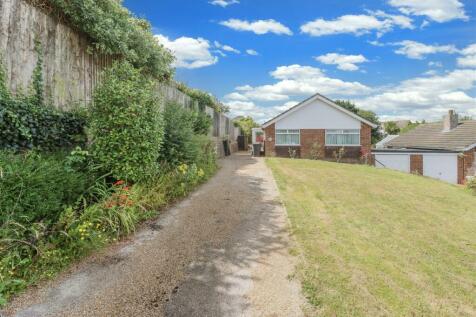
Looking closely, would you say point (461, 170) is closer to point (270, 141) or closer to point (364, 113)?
point (270, 141)

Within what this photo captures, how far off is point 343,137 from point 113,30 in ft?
Result: 59.2

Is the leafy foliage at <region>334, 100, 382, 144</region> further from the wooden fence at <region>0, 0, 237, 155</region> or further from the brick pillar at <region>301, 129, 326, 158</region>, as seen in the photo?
the wooden fence at <region>0, 0, 237, 155</region>

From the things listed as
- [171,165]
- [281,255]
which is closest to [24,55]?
[171,165]

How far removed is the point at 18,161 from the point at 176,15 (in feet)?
20.4

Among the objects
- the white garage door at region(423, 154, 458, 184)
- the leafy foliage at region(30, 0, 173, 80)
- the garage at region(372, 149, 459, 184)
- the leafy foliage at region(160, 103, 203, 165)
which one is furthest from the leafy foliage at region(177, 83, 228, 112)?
the white garage door at region(423, 154, 458, 184)

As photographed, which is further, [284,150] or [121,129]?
[284,150]

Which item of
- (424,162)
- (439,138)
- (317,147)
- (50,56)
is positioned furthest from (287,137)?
(50,56)

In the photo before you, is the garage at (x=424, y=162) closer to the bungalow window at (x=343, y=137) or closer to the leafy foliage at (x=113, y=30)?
the bungalow window at (x=343, y=137)

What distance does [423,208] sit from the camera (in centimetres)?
761

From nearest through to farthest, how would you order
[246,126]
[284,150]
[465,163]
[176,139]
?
[176,139], [284,150], [465,163], [246,126]

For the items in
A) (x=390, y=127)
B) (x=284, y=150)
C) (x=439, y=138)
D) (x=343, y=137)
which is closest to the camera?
(x=343, y=137)

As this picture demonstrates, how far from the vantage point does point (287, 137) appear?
21.7 m

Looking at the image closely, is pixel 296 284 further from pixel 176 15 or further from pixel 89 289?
pixel 176 15

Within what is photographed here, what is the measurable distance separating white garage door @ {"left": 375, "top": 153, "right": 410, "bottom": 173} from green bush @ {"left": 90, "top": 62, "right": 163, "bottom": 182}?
2289 cm
